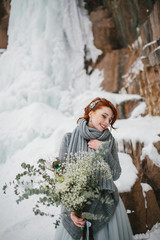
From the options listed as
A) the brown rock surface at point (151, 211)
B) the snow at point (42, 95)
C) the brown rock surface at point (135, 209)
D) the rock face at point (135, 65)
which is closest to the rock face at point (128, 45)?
the rock face at point (135, 65)

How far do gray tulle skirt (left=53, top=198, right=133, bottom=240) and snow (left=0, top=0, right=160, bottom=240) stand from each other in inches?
40.6

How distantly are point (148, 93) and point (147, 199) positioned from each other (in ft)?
9.12

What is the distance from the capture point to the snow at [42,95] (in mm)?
2516

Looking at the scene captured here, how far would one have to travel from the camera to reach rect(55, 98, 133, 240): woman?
0.92 m

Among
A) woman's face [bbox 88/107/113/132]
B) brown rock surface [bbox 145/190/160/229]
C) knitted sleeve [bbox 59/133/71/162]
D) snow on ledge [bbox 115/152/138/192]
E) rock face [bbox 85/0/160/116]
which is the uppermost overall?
rock face [bbox 85/0/160/116]

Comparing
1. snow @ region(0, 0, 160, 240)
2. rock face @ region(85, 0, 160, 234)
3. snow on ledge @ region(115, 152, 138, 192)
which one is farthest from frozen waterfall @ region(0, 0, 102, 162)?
snow on ledge @ region(115, 152, 138, 192)

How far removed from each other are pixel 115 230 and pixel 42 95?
438 cm

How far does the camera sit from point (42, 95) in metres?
4.83

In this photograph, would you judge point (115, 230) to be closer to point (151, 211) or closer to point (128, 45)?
point (151, 211)

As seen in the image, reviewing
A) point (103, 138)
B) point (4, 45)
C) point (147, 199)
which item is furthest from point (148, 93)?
point (4, 45)

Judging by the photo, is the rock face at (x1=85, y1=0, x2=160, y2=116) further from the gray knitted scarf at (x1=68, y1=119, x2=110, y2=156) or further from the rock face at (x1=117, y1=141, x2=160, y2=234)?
the gray knitted scarf at (x1=68, y1=119, x2=110, y2=156)

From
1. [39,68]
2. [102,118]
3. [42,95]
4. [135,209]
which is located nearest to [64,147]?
[102,118]

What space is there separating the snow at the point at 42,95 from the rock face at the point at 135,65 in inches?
8.2

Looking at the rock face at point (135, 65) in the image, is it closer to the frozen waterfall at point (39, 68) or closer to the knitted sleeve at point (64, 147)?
the frozen waterfall at point (39, 68)
